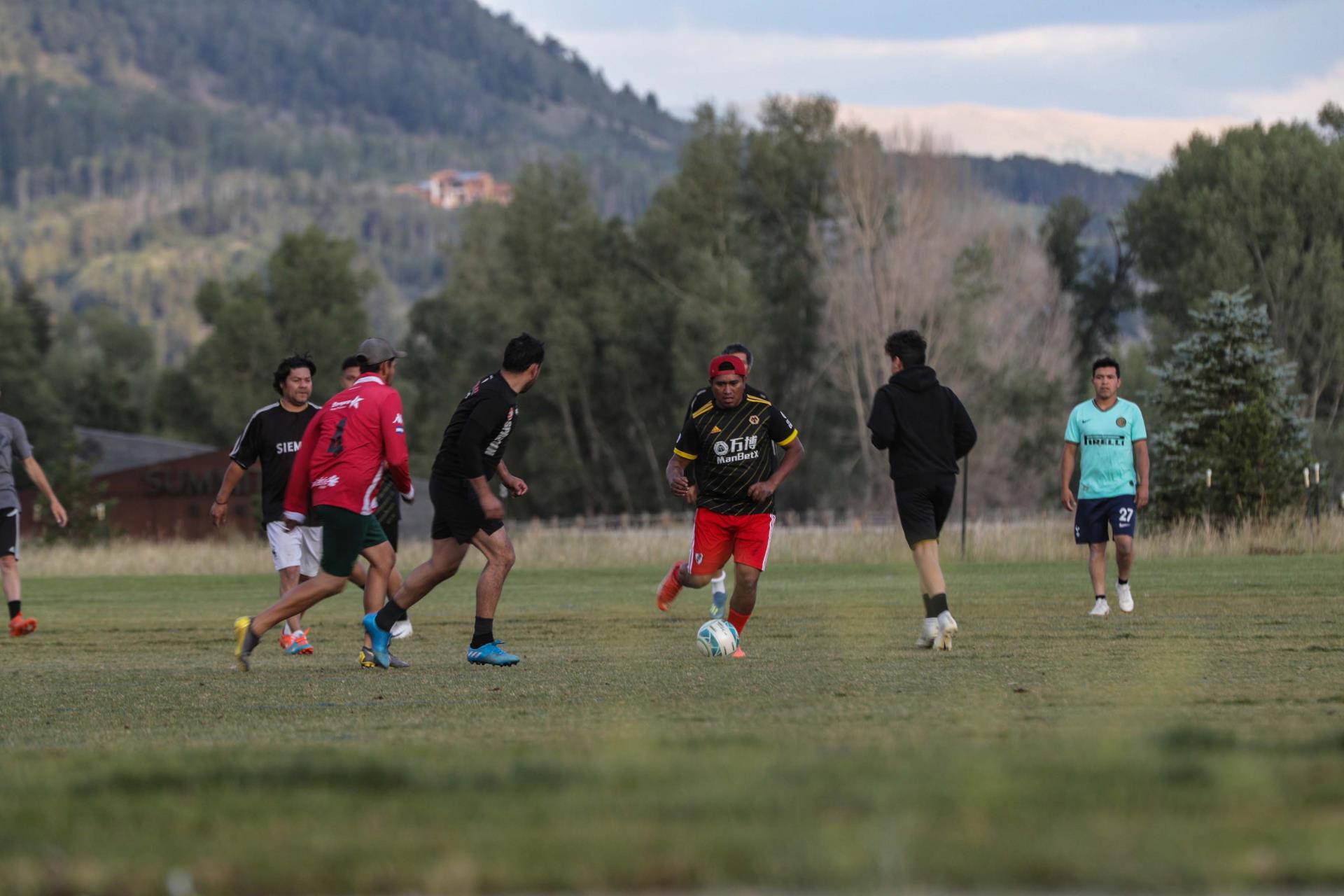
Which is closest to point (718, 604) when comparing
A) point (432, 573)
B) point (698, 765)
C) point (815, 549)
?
point (432, 573)

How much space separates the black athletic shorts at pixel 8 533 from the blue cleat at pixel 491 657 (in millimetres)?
5770

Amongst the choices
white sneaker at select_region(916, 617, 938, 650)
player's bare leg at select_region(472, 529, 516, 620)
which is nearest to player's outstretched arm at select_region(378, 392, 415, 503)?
player's bare leg at select_region(472, 529, 516, 620)

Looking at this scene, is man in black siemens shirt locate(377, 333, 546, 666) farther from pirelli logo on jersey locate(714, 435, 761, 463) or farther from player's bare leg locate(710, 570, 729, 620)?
player's bare leg locate(710, 570, 729, 620)

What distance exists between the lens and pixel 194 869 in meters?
3.89

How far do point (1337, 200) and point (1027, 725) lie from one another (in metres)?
54.2

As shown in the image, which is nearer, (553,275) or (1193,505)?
(1193,505)

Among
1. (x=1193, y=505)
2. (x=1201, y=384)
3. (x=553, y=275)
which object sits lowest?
(x=1193, y=505)

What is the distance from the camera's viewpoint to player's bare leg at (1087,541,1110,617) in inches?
549

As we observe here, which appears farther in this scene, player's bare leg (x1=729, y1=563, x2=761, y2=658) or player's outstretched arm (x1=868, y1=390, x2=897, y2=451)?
player's outstretched arm (x1=868, y1=390, x2=897, y2=451)

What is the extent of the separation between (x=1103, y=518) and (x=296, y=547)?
6.51m

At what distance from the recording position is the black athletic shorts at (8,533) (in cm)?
1478

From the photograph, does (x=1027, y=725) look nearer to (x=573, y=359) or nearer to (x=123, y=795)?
(x=123, y=795)

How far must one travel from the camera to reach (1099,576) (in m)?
14.2

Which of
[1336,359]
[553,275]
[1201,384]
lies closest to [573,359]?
[553,275]
